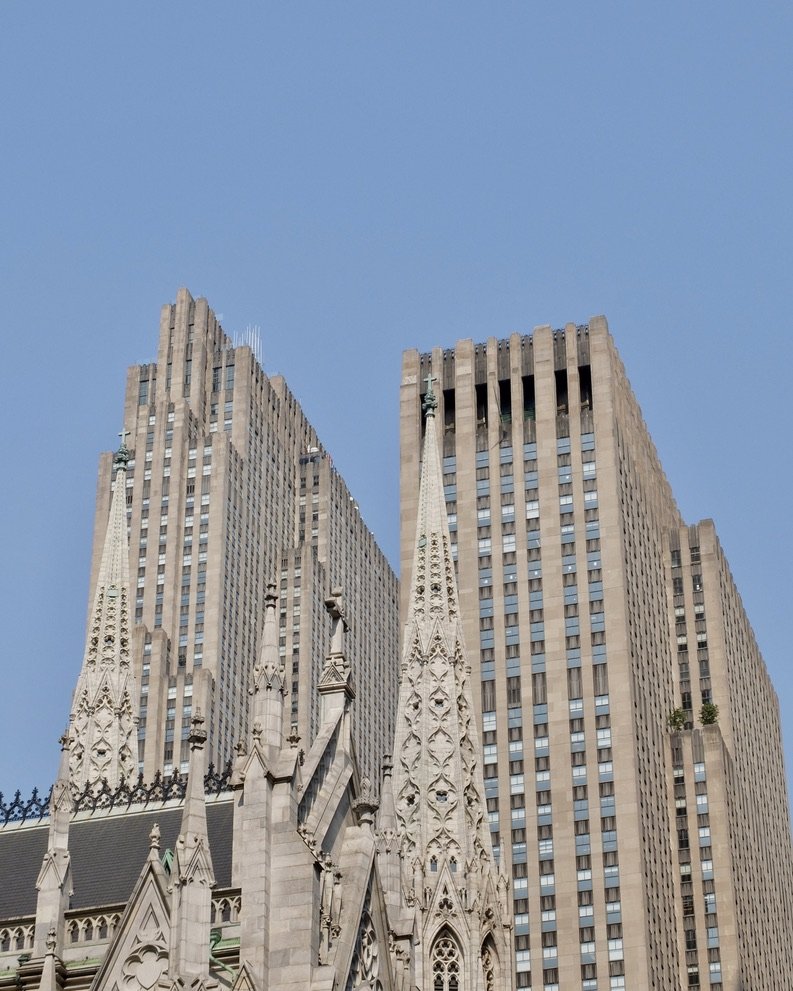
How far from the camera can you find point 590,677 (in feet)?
442

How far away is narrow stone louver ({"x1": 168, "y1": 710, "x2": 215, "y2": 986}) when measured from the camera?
43469 mm

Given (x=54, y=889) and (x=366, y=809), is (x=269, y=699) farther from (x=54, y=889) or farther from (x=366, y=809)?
(x=54, y=889)

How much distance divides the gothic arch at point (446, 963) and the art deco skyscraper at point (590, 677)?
163 feet

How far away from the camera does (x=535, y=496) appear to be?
142625 mm

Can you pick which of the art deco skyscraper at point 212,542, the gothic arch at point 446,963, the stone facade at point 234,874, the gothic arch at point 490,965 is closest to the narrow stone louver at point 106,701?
the gothic arch at point 446,963

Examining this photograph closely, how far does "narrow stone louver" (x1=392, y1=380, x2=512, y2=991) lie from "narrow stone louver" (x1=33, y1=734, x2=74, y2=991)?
765 inches

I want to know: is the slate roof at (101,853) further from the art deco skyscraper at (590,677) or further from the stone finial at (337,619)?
the art deco skyscraper at (590,677)

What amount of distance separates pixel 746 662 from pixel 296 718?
39.4 m

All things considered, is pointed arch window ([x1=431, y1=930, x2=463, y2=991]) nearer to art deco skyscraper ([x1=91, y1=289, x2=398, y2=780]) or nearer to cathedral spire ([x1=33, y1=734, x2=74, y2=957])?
cathedral spire ([x1=33, y1=734, x2=74, y2=957])

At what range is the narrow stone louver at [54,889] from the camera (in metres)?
49.2

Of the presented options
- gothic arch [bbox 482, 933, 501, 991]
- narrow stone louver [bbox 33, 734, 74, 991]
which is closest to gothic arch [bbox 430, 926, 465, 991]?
gothic arch [bbox 482, 933, 501, 991]

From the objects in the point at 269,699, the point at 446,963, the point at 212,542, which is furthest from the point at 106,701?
the point at 212,542

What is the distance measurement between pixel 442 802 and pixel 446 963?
781 centimetres

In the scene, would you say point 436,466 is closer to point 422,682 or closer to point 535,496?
point 422,682
